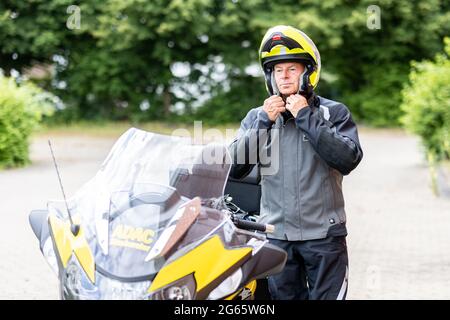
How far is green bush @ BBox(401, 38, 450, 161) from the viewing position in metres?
13.1

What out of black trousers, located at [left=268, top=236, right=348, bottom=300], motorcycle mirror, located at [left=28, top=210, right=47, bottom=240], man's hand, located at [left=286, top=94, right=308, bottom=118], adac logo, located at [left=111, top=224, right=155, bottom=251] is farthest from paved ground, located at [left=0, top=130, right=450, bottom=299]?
adac logo, located at [left=111, top=224, right=155, bottom=251]

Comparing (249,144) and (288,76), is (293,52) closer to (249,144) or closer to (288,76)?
(288,76)

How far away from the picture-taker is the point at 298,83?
4.14m

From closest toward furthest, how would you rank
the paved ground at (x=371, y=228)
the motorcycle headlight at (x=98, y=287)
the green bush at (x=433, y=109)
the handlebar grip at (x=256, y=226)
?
the motorcycle headlight at (x=98, y=287) < the handlebar grip at (x=256, y=226) < the paved ground at (x=371, y=228) < the green bush at (x=433, y=109)

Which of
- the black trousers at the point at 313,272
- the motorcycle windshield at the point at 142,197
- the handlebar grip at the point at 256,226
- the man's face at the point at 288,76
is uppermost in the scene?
the man's face at the point at 288,76

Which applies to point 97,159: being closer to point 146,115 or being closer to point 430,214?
point 430,214

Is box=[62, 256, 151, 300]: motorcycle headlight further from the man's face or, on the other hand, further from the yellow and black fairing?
the man's face

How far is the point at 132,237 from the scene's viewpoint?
3381 millimetres

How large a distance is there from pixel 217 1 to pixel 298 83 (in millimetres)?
25141

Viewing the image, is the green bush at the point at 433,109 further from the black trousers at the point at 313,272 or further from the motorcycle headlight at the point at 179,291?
the motorcycle headlight at the point at 179,291

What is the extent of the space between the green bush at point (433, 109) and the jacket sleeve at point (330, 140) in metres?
9.31

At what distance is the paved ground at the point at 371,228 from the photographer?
7.05 metres

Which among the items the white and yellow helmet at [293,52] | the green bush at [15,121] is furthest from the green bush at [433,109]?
the white and yellow helmet at [293,52]

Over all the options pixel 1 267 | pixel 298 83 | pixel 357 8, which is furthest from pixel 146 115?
pixel 298 83
